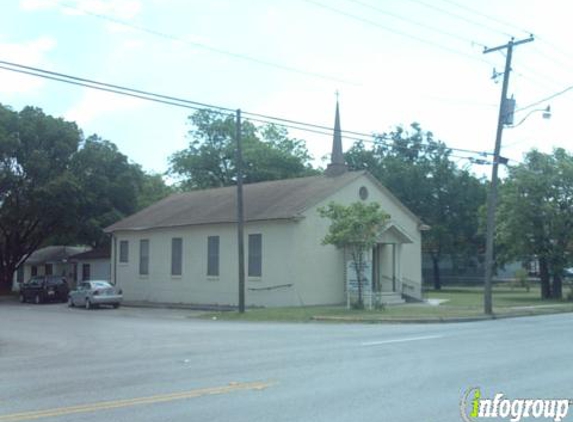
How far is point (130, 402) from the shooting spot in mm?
9016

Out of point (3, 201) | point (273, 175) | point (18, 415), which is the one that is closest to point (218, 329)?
point (18, 415)

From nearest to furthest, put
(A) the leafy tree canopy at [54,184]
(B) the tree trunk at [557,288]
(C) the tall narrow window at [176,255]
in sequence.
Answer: (C) the tall narrow window at [176,255], (B) the tree trunk at [557,288], (A) the leafy tree canopy at [54,184]

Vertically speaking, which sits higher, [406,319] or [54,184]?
[54,184]

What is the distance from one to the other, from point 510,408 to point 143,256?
3399 centimetres

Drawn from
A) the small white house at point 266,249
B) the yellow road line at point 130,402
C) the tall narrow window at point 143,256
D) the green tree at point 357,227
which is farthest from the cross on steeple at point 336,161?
the yellow road line at point 130,402

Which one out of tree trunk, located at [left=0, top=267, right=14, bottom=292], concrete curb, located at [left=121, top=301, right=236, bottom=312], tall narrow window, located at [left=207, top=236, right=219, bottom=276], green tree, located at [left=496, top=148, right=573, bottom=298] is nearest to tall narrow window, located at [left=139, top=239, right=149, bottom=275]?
concrete curb, located at [left=121, top=301, right=236, bottom=312]

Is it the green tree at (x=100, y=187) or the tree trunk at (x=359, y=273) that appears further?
the green tree at (x=100, y=187)

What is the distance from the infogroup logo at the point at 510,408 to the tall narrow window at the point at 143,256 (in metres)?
32.8

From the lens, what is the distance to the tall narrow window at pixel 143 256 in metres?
40.2

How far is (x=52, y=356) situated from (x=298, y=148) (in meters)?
56.9

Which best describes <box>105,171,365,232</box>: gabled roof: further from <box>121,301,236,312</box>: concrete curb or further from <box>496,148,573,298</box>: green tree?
<box>496,148,573,298</box>: green tree

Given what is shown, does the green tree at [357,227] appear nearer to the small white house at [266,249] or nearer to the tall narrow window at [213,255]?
the small white house at [266,249]

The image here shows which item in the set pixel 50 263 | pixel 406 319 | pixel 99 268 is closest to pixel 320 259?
pixel 406 319

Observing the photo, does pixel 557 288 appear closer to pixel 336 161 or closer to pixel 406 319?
pixel 336 161
